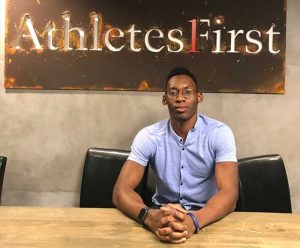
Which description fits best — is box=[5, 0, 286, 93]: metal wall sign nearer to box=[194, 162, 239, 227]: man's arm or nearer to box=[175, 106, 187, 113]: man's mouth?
box=[175, 106, 187, 113]: man's mouth

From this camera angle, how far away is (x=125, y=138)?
2730mm

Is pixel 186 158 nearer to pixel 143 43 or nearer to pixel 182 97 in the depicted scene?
pixel 182 97

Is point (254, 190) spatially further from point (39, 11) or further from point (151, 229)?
point (39, 11)

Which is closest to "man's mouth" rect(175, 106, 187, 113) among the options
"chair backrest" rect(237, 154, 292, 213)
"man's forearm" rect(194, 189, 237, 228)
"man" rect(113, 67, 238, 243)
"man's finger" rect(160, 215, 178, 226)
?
"man" rect(113, 67, 238, 243)

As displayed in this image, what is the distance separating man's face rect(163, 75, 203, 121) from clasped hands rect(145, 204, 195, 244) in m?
0.69

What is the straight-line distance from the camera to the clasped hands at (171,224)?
1453 millimetres

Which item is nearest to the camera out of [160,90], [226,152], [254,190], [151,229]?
[151,229]

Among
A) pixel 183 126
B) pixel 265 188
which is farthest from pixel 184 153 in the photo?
pixel 265 188

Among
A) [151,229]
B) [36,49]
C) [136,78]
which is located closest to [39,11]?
[36,49]

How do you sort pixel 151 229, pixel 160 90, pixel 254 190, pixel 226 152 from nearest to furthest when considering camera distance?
1. pixel 151 229
2. pixel 226 152
3. pixel 254 190
4. pixel 160 90

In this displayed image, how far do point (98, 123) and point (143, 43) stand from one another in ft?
2.05

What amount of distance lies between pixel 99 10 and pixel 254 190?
5.05ft

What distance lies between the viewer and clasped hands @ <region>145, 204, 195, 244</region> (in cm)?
145

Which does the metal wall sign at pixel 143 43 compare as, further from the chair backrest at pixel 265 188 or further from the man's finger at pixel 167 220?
the man's finger at pixel 167 220
